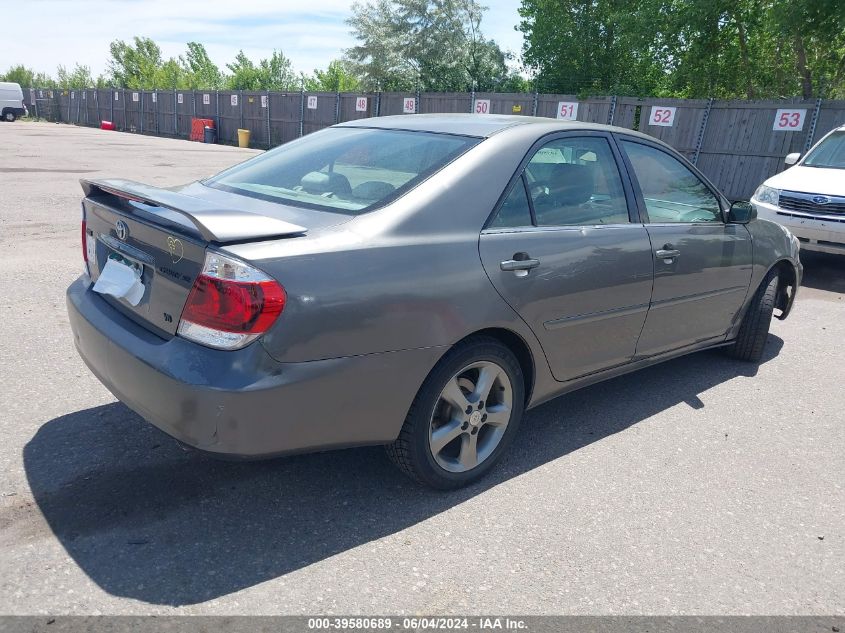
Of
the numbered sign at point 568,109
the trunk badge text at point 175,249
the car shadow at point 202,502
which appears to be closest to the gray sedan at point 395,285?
the trunk badge text at point 175,249

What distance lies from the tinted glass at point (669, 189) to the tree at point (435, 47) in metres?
30.4

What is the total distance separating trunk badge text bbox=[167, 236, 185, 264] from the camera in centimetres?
254

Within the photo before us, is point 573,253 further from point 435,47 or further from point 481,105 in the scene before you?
point 435,47

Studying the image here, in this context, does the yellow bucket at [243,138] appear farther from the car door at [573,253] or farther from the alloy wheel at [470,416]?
the alloy wheel at [470,416]

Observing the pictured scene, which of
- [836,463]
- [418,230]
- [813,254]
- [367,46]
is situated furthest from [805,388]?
[367,46]

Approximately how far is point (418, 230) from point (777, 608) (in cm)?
194

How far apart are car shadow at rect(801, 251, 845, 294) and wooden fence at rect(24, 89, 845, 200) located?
5.40 m

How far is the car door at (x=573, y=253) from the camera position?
3.11 m

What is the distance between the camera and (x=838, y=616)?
2.49 m

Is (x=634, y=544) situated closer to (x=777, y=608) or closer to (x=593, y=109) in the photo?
(x=777, y=608)

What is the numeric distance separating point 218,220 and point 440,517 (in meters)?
1.51

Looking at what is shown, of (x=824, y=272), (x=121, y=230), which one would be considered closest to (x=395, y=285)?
(x=121, y=230)

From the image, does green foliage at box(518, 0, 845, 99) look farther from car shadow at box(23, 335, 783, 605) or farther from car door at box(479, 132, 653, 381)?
car shadow at box(23, 335, 783, 605)

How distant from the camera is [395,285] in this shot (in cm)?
264
